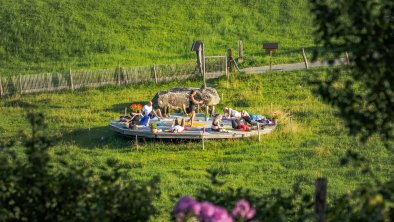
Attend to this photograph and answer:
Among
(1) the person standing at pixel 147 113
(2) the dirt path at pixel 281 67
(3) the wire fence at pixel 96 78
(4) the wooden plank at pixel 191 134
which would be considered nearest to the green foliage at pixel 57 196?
(4) the wooden plank at pixel 191 134

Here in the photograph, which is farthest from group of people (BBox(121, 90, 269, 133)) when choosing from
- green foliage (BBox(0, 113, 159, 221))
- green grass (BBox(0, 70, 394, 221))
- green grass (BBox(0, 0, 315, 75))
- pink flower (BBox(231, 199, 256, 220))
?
pink flower (BBox(231, 199, 256, 220))

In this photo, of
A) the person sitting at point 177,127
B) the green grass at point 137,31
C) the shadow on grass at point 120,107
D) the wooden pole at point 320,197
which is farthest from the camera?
the green grass at point 137,31

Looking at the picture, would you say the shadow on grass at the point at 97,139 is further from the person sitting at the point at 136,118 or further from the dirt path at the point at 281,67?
the dirt path at the point at 281,67

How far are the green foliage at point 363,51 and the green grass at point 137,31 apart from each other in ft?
121

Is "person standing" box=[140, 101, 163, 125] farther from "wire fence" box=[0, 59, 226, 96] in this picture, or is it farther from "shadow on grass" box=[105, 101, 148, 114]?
"wire fence" box=[0, 59, 226, 96]

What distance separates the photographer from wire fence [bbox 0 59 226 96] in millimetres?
39469

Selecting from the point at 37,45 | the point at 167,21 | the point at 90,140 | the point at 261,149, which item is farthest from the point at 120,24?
the point at 261,149

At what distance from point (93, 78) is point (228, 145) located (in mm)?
14120

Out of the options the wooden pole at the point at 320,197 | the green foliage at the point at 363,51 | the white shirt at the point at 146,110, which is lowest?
the white shirt at the point at 146,110

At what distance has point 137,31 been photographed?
5431 centimetres

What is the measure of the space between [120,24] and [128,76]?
15.3 m

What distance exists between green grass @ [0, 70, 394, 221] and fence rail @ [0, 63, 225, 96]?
30.9 inches

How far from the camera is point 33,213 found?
360 inches

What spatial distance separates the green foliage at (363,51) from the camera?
27.8 feet
